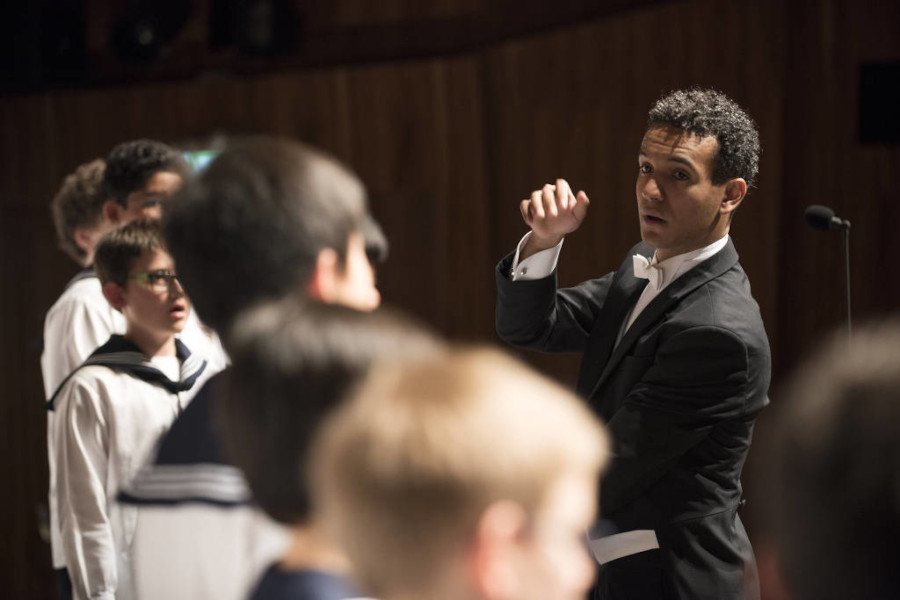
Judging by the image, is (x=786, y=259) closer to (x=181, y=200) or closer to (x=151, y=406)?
(x=151, y=406)

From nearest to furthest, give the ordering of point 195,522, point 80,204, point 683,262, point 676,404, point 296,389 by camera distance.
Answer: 1. point 296,389
2. point 195,522
3. point 676,404
4. point 683,262
5. point 80,204

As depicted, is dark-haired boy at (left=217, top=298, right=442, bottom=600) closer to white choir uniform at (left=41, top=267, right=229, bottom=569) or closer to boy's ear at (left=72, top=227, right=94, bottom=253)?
white choir uniform at (left=41, top=267, right=229, bottom=569)

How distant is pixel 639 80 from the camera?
12.2ft

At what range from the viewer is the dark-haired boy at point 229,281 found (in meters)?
1.16

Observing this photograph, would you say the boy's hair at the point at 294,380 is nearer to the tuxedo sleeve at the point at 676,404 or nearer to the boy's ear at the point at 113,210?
the tuxedo sleeve at the point at 676,404

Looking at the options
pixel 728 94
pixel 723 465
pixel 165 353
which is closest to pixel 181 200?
pixel 165 353

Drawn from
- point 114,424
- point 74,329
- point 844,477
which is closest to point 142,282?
point 114,424

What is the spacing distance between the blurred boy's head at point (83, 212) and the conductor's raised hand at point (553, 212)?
4.31 ft

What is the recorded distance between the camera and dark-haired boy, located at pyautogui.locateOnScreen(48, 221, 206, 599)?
6.77ft

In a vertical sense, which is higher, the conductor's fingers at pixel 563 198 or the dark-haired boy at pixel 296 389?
the conductor's fingers at pixel 563 198

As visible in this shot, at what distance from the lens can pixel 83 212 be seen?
2.92m

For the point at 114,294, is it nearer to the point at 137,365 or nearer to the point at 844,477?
the point at 137,365

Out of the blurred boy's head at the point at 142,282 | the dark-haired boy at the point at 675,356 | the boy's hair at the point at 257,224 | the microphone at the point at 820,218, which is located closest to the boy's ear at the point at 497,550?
the boy's hair at the point at 257,224

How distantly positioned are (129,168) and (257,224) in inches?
66.8
